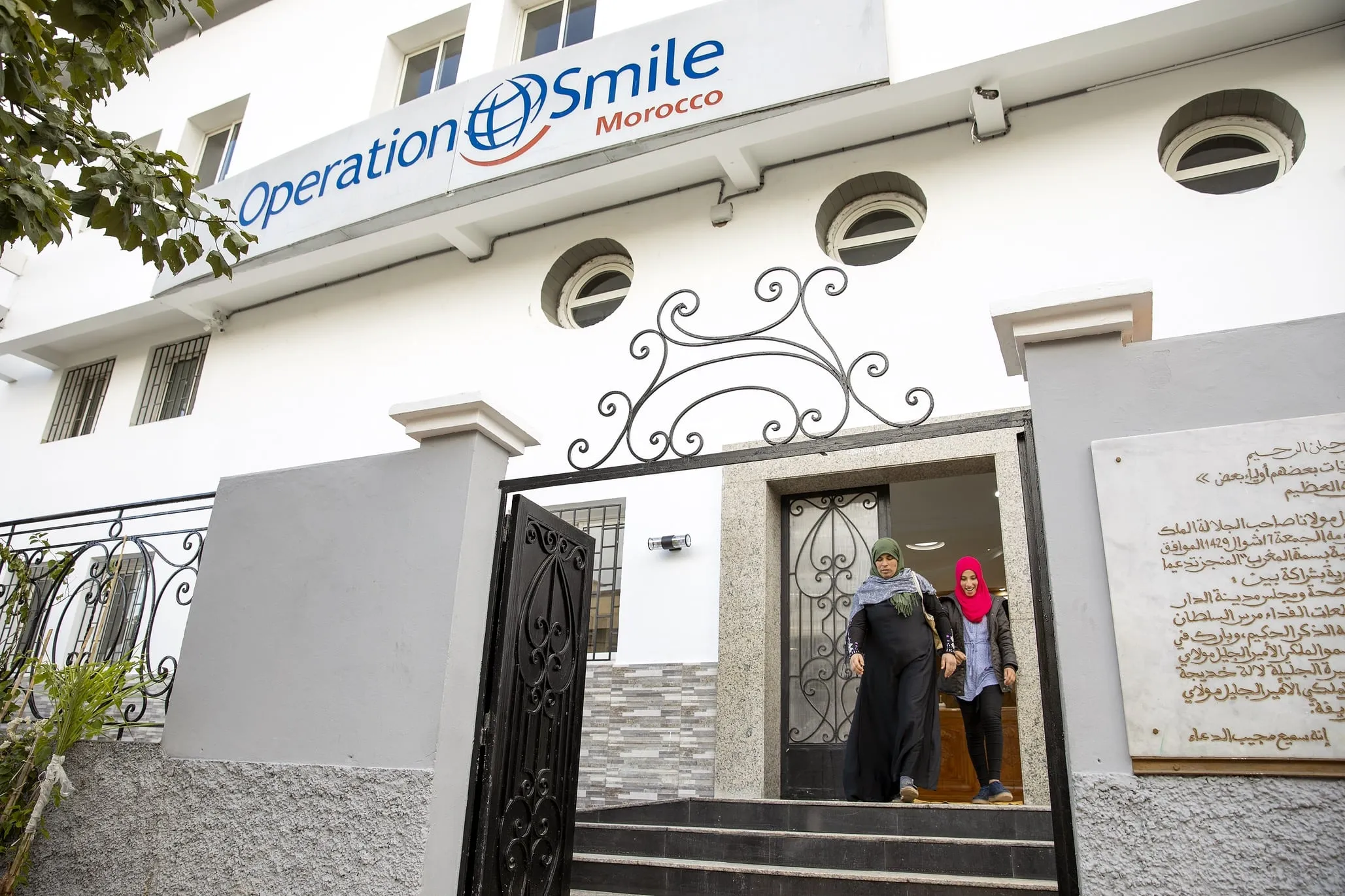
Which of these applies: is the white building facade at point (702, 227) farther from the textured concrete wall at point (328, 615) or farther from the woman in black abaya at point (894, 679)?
the textured concrete wall at point (328, 615)

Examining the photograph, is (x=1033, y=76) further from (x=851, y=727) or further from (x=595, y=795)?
(x=595, y=795)

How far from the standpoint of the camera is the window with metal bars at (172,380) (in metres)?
10.2

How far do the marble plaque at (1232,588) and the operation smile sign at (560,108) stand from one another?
4511 millimetres

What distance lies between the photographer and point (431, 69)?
10078 mm

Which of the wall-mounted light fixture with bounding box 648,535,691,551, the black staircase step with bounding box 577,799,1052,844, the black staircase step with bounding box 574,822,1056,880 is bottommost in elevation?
the black staircase step with bounding box 574,822,1056,880

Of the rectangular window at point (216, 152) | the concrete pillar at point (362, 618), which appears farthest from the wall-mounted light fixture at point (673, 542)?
the rectangular window at point (216, 152)

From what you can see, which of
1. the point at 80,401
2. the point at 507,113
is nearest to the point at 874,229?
the point at 507,113

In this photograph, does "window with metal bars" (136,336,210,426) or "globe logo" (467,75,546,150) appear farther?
"window with metal bars" (136,336,210,426)

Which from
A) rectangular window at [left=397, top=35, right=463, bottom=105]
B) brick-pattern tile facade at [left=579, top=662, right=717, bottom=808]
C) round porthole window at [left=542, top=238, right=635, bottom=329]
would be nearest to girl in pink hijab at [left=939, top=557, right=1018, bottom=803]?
brick-pattern tile facade at [left=579, top=662, right=717, bottom=808]

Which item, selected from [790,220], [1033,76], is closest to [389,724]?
[790,220]

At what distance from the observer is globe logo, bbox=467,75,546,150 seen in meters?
7.73

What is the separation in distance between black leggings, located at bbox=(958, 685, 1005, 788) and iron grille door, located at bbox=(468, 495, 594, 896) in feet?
9.75

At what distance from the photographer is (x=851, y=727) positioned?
6.18 meters

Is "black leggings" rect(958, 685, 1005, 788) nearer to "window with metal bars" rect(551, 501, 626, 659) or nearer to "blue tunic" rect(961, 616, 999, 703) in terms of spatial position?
"blue tunic" rect(961, 616, 999, 703)
